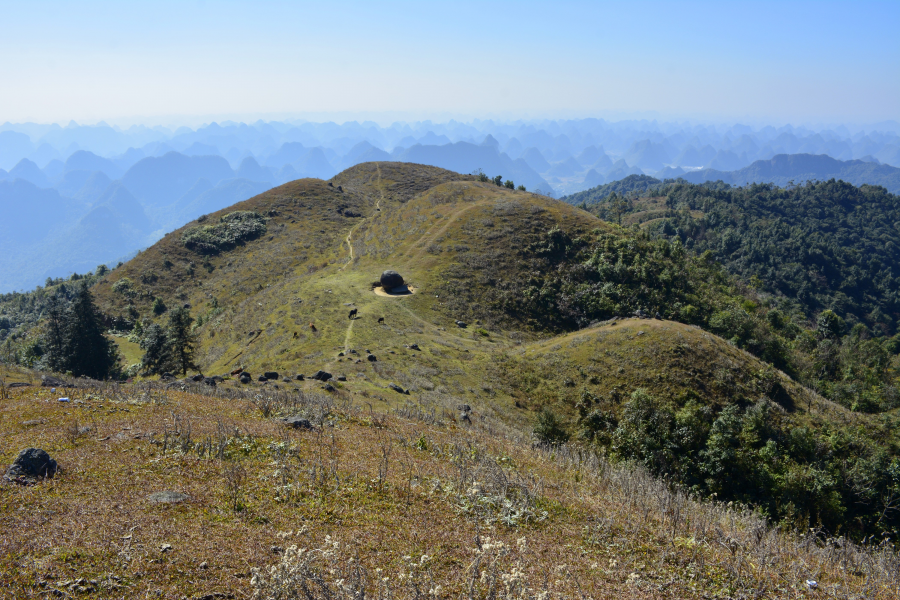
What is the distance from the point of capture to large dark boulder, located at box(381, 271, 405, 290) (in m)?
58.3

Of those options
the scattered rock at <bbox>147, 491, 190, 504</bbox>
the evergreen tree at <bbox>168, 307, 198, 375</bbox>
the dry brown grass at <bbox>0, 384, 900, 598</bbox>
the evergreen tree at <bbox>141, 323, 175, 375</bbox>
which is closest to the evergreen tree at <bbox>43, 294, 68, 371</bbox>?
the evergreen tree at <bbox>141, 323, 175, 375</bbox>

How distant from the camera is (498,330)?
55531 mm

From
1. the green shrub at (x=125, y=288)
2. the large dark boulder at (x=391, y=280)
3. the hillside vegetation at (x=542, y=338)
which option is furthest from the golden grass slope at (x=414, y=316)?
the large dark boulder at (x=391, y=280)

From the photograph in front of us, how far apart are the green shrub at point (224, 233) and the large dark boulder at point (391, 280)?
186 feet

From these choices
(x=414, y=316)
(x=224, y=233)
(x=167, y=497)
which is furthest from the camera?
(x=224, y=233)

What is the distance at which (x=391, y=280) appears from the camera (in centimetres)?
5828

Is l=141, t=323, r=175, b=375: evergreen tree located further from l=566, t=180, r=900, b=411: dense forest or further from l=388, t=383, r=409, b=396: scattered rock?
l=566, t=180, r=900, b=411: dense forest

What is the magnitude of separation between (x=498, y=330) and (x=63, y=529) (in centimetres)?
4887

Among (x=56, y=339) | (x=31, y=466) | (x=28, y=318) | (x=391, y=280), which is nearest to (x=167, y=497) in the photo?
(x=31, y=466)

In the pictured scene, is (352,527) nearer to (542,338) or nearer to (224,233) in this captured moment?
(542,338)

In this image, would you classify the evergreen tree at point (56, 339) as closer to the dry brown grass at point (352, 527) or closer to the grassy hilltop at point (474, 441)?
the grassy hilltop at point (474, 441)

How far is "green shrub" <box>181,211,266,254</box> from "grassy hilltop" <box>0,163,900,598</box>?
56.8ft

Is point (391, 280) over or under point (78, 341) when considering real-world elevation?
Result: over

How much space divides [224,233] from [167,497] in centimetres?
10273
